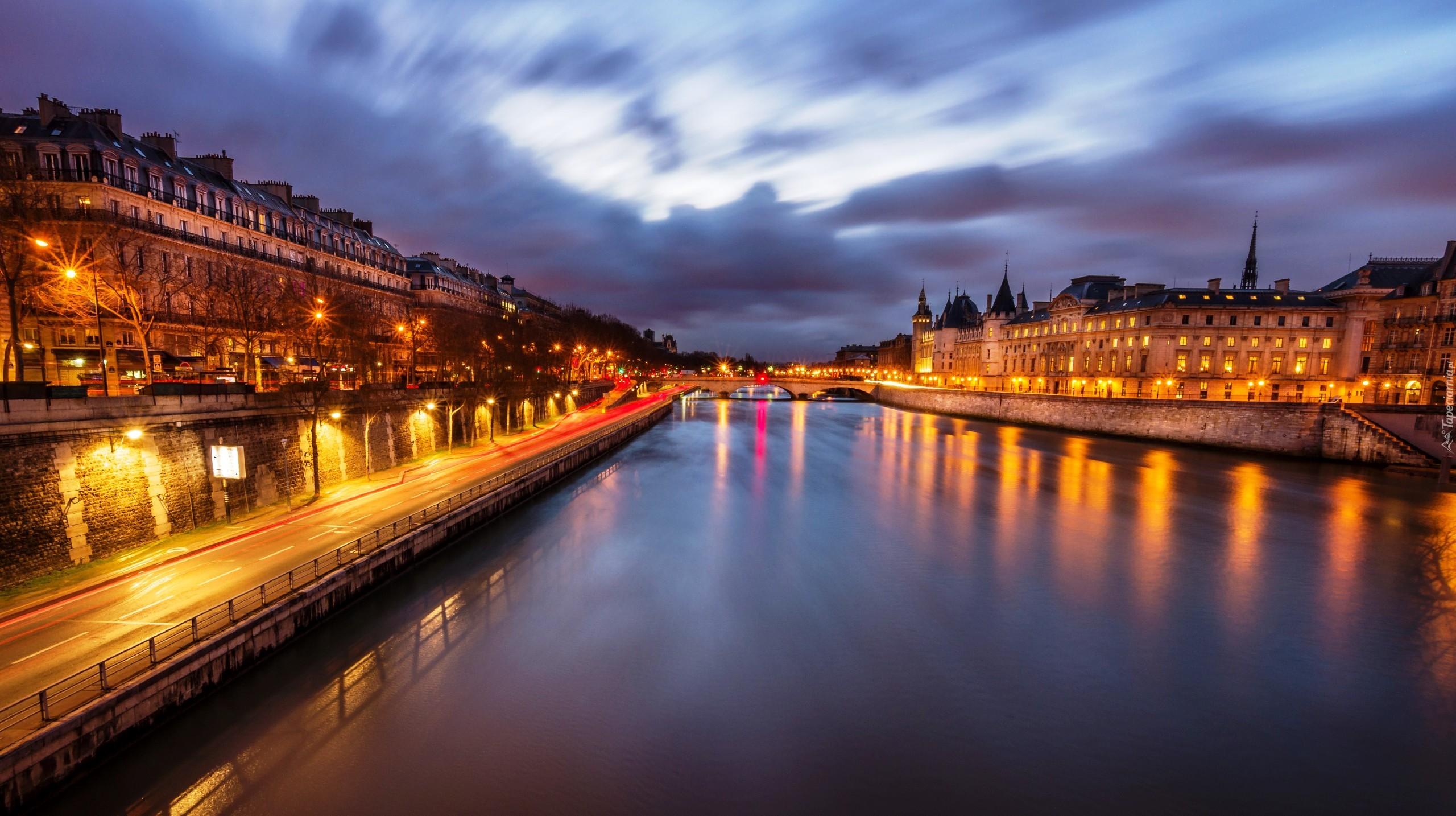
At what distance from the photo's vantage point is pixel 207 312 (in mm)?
26062

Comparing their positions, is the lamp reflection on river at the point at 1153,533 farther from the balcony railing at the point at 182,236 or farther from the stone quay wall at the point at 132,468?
the balcony railing at the point at 182,236

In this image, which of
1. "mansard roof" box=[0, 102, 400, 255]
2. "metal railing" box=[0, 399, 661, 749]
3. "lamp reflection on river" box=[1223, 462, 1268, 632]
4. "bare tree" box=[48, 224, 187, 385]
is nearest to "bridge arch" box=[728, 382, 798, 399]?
"lamp reflection on river" box=[1223, 462, 1268, 632]

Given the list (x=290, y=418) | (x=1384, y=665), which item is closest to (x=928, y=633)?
(x=1384, y=665)

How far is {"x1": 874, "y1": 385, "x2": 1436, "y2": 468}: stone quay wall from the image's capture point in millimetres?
39938

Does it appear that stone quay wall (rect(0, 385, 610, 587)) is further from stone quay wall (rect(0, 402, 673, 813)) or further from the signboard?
stone quay wall (rect(0, 402, 673, 813))

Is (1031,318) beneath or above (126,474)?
above

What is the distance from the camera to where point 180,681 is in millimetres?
9688

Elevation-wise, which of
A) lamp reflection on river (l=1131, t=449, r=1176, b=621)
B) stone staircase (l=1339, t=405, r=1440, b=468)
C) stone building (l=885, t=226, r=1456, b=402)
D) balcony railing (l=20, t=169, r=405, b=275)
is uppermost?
balcony railing (l=20, t=169, r=405, b=275)

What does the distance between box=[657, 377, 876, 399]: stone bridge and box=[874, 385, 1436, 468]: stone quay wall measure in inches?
1539

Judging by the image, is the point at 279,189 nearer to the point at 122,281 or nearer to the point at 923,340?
the point at 122,281

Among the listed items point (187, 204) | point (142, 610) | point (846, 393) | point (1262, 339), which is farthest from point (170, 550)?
point (846, 393)

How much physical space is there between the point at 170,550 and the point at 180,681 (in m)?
7.60

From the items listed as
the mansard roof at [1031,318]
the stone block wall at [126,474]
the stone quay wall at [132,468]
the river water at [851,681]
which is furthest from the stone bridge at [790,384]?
the stone block wall at [126,474]

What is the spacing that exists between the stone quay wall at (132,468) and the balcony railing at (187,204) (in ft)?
49.0
